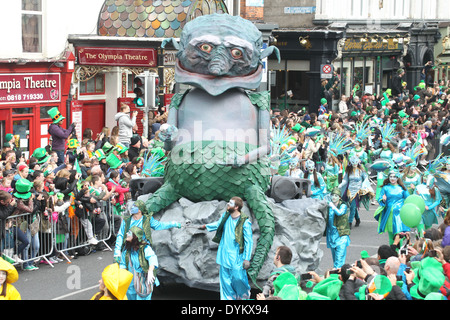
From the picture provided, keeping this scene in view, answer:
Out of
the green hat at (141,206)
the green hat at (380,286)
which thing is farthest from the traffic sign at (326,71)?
the green hat at (380,286)

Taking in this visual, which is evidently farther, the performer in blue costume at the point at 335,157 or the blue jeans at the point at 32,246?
the performer in blue costume at the point at 335,157

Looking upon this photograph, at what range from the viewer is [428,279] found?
24.7 feet

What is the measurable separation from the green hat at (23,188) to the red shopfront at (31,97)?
6843mm

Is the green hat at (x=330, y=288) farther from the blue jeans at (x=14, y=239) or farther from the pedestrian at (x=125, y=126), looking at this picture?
the pedestrian at (x=125, y=126)

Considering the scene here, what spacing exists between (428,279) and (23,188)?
6.40 m

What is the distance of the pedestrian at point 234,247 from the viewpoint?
10195 millimetres

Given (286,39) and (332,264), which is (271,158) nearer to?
(332,264)

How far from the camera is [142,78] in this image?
16453mm

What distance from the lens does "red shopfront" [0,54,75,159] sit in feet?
62.2

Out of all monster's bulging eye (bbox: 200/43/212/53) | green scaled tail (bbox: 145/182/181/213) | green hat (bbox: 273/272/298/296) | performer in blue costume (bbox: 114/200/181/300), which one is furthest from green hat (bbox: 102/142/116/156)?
green hat (bbox: 273/272/298/296)

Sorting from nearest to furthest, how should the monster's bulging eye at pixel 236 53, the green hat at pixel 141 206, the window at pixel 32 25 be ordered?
1. the green hat at pixel 141 206
2. the monster's bulging eye at pixel 236 53
3. the window at pixel 32 25

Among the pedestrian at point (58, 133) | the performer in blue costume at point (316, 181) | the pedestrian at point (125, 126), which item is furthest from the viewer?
the pedestrian at point (125, 126)

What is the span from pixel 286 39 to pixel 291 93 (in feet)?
6.82

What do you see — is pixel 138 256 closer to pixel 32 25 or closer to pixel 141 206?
pixel 141 206
